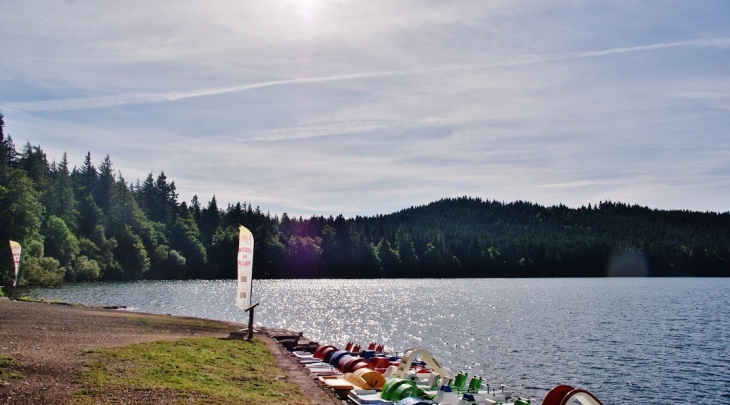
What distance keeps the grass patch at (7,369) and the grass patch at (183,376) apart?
1.92m

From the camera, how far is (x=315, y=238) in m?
199

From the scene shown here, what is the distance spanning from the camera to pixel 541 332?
64.9 m

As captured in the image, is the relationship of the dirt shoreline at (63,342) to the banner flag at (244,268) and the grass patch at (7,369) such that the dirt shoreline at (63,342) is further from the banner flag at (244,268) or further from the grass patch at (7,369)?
the banner flag at (244,268)

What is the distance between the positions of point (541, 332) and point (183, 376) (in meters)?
52.2

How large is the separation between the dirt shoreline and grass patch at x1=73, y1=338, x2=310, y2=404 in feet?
1.95

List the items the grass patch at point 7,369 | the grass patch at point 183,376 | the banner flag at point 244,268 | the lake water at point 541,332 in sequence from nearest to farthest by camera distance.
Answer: the grass patch at point 7,369, the grass patch at point 183,376, the banner flag at point 244,268, the lake water at point 541,332

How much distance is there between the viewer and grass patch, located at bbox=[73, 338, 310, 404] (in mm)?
17484

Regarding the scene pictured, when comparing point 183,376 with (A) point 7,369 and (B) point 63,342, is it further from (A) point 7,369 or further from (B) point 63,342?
(B) point 63,342

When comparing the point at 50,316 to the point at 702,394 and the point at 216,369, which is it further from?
the point at 702,394

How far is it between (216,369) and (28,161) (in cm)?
14494

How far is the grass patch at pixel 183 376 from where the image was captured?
57.4 ft

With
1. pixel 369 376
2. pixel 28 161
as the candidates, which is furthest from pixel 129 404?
pixel 28 161

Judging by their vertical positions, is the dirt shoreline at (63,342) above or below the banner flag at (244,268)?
below

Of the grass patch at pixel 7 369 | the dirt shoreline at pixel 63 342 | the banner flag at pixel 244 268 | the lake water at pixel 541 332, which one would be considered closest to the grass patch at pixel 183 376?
the dirt shoreline at pixel 63 342
